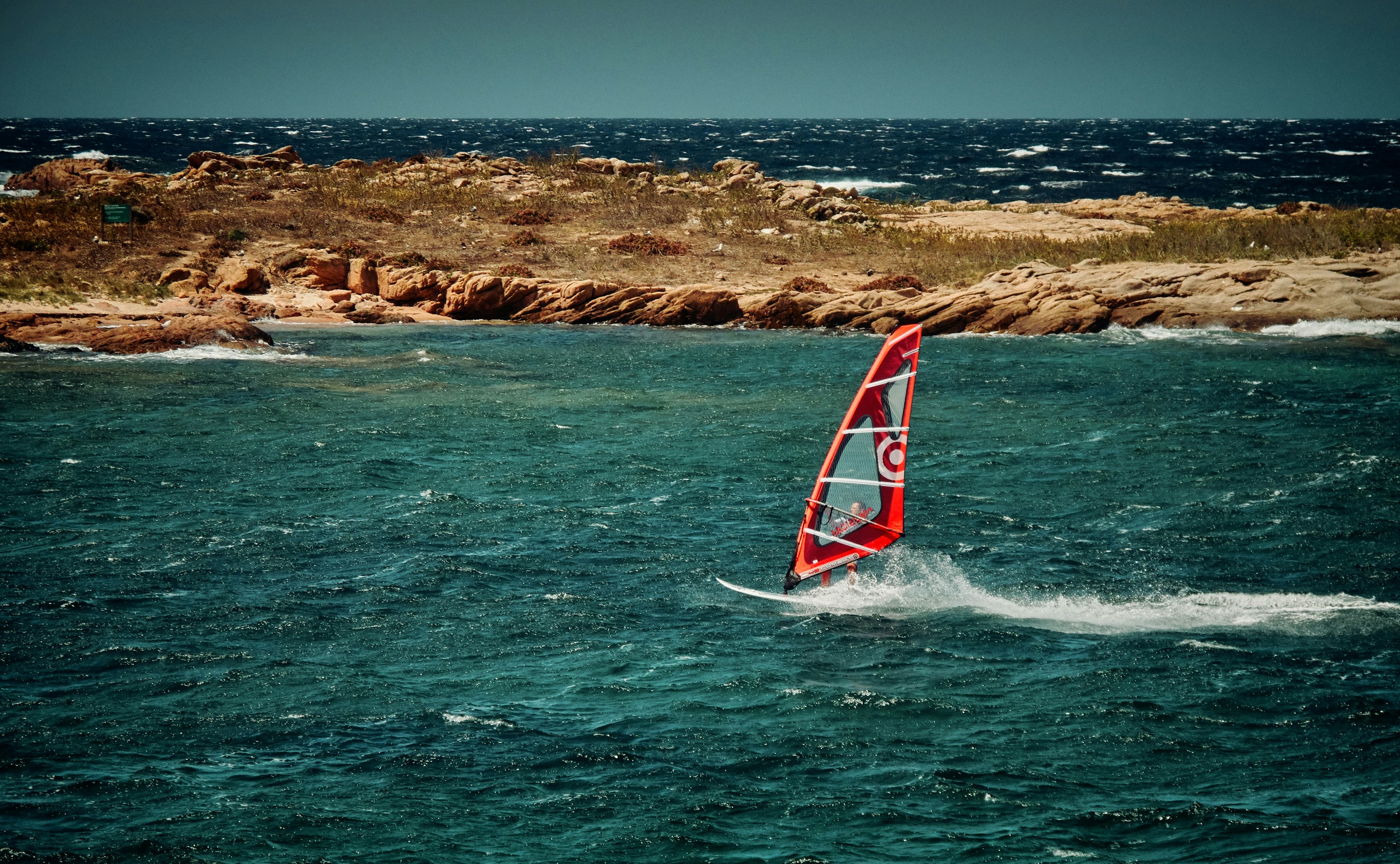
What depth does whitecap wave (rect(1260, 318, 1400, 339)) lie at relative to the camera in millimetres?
42594

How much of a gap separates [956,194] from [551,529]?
83.8 metres

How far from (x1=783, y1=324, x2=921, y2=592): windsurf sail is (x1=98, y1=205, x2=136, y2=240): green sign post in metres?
46.8

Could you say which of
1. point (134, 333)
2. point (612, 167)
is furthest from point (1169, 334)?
point (612, 167)

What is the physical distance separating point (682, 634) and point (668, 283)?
116ft

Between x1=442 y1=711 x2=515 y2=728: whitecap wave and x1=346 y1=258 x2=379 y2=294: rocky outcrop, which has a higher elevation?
→ x1=346 y1=258 x2=379 y2=294: rocky outcrop

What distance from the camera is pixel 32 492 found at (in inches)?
998

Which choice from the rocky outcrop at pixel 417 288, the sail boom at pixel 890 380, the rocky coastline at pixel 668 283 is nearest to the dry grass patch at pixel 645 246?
the rocky coastline at pixel 668 283

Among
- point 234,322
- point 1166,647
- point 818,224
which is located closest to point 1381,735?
point 1166,647

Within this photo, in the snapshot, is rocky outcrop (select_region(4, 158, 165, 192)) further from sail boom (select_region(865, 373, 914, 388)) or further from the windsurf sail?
sail boom (select_region(865, 373, 914, 388))

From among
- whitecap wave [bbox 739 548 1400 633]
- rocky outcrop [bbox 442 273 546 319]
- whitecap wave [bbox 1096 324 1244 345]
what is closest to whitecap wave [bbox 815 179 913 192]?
rocky outcrop [bbox 442 273 546 319]

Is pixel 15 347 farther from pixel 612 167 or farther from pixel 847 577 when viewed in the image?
pixel 612 167

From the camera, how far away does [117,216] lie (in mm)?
54094

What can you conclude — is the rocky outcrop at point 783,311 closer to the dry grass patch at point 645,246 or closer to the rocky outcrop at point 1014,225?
the dry grass patch at point 645,246

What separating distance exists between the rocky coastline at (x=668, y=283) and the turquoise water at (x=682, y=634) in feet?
33.9
